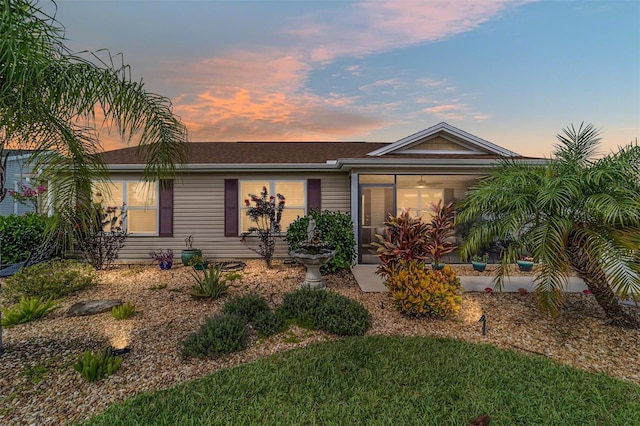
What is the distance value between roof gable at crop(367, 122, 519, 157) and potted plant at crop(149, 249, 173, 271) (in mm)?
6258

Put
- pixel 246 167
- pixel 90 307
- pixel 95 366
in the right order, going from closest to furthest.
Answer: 1. pixel 95 366
2. pixel 90 307
3. pixel 246 167

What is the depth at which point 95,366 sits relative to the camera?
287 cm

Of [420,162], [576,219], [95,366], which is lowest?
[95,366]

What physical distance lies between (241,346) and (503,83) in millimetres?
10215

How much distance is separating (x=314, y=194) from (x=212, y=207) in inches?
125

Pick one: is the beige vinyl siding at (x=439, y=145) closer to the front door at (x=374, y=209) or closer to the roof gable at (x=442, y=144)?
the roof gable at (x=442, y=144)

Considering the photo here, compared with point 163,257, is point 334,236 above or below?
above

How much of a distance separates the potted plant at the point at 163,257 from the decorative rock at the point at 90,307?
300 centimetres

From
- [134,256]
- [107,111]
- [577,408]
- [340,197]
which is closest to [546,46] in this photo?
[340,197]

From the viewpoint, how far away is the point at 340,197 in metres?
9.05

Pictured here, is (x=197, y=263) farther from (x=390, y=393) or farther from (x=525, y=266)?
(x=525, y=266)

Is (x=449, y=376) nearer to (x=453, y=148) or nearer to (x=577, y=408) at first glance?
(x=577, y=408)

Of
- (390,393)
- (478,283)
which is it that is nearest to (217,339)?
(390,393)

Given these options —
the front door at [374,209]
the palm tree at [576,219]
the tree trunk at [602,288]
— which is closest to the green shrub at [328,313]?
the palm tree at [576,219]
